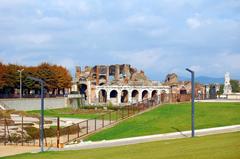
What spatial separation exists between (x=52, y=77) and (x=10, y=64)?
396 inches

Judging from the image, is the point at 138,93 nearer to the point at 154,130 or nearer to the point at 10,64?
the point at 10,64

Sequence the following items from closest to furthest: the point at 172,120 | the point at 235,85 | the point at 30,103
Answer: the point at 172,120, the point at 30,103, the point at 235,85

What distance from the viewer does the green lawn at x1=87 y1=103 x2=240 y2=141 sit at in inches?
1387

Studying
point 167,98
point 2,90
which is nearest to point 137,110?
point 167,98

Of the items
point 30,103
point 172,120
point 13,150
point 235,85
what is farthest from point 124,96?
point 13,150

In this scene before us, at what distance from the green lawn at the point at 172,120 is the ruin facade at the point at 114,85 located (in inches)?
2716

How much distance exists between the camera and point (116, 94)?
124m

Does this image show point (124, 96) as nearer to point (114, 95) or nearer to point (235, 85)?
point (114, 95)

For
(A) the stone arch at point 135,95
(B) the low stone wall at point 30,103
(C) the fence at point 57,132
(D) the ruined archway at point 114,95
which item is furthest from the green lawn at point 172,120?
(A) the stone arch at point 135,95

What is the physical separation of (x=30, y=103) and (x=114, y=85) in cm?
3927

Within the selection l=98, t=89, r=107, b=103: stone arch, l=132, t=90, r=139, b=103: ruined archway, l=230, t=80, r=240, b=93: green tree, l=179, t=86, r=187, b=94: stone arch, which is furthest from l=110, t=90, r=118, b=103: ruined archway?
l=230, t=80, r=240, b=93: green tree

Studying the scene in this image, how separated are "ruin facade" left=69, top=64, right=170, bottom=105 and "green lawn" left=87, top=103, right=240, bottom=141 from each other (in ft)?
226

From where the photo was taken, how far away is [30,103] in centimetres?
8356

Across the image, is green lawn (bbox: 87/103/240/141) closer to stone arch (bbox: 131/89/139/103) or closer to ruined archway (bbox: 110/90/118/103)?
ruined archway (bbox: 110/90/118/103)
